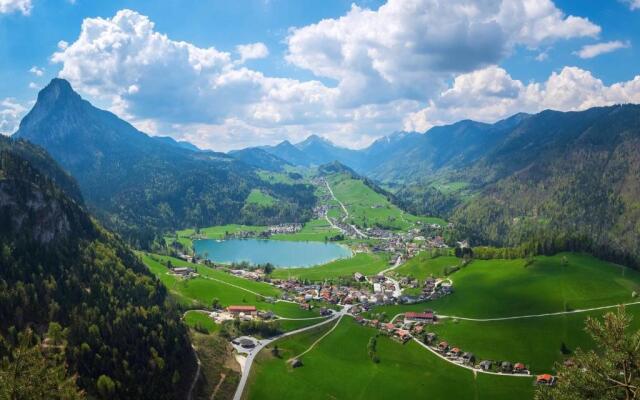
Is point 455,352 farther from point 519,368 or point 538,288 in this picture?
point 538,288

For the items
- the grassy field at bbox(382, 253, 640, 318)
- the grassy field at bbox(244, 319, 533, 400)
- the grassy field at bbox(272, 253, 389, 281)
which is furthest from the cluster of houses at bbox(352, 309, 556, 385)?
the grassy field at bbox(272, 253, 389, 281)

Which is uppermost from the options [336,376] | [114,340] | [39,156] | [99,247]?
[39,156]

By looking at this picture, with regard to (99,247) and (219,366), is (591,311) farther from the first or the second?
(99,247)

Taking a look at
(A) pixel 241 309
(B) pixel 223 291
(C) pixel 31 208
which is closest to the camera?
(C) pixel 31 208

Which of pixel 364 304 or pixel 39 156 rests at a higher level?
pixel 39 156

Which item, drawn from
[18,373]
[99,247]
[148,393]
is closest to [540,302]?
[148,393]

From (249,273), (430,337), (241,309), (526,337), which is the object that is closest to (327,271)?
(249,273)

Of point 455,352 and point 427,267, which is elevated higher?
point 427,267
